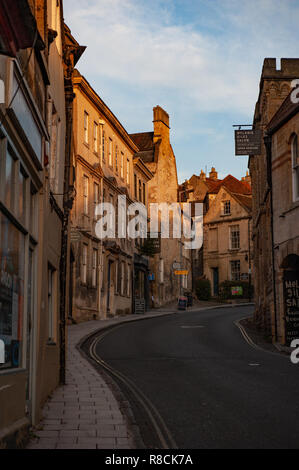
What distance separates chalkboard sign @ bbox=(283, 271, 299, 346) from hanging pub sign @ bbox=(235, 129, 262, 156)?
505 centimetres

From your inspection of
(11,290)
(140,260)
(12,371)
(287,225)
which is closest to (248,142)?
(287,225)

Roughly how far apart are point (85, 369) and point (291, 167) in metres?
10.4

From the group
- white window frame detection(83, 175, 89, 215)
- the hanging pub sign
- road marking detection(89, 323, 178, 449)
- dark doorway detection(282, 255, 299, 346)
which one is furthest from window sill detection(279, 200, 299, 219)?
white window frame detection(83, 175, 89, 215)

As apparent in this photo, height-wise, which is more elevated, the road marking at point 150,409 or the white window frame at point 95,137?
the white window frame at point 95,137

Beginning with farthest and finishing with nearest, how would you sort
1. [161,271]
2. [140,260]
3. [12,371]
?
[161,271]
[140,260]
[12,371]

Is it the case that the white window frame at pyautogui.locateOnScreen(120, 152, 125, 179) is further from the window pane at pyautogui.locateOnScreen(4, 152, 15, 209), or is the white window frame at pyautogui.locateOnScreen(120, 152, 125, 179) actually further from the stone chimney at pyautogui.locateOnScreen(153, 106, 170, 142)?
the window pane at pyautogui.locateOnScreen(4, 152, 15, 209)

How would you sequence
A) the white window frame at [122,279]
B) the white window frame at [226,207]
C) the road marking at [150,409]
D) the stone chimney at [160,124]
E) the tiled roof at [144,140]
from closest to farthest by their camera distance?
1. the road marking at [150,409]
2. the white window frame at [122,279]
3. the stone chimney at [160,124]
4. the tiled roof at [144,140]
5. the white window frame at [226,207]

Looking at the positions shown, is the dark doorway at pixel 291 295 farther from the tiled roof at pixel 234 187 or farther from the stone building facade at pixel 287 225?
the tiled roof at pixel 234 187

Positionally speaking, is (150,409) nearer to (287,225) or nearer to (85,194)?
(287,225)

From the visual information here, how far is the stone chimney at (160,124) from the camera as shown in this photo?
53000 millimetres

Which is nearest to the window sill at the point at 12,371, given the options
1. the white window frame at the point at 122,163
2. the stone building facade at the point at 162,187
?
the white window frame at the point at 122,163

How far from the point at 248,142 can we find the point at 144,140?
31.6 metres

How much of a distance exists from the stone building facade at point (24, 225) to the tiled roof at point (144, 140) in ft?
139

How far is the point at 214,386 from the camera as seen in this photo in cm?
1122
